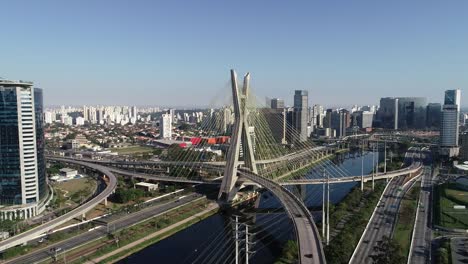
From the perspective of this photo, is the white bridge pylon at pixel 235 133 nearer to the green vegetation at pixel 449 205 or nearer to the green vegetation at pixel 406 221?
the green vegetation at pixel 406 221

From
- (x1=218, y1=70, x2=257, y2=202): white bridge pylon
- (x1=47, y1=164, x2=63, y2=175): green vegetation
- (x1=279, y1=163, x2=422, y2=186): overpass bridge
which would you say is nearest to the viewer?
(x1=218, y1=70, x2=257, y2=202): white bridge pylon

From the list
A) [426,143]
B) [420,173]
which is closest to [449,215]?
[420,173]

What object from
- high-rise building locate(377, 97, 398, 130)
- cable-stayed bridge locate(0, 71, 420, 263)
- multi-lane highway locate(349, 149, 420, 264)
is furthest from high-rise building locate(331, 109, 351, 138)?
multi-lane highway locate(349, 149, 420, 264)

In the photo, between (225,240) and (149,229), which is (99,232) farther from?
(225,240)

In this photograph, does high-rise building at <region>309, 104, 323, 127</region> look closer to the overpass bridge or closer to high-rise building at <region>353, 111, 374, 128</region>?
high-rise building at <region>353, 111, 374, 128</region>

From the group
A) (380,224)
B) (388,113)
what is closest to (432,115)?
(388,113)

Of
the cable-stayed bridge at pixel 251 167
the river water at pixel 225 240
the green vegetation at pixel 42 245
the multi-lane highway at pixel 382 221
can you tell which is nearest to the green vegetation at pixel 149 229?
the river water at pixel 225 240
